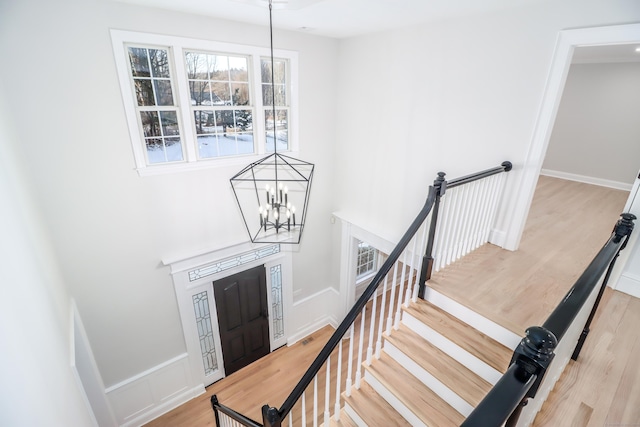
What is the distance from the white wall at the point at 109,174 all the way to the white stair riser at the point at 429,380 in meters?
2.71

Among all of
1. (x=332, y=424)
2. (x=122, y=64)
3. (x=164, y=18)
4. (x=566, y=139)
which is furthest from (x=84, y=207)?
(x=566, y=139)

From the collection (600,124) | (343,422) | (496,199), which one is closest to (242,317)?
(343,422)

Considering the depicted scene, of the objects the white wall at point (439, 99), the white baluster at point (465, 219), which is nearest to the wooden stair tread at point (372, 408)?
the white baluster at point (465, 219)

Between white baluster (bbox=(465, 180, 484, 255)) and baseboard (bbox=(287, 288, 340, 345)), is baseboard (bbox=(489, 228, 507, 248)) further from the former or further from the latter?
baseboard (bbox=(287, 288, 340, 345))

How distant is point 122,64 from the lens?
3.03 meters

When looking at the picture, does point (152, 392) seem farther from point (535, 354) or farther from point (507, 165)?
point (507, 165)

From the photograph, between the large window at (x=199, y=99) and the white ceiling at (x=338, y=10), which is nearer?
the white ceiling at (x=338, y=10)

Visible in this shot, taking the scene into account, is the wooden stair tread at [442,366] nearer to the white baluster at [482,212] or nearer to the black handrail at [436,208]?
the black handrail at [436,208]

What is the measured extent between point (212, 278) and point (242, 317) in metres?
0.99

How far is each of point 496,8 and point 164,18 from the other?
3.28 meters

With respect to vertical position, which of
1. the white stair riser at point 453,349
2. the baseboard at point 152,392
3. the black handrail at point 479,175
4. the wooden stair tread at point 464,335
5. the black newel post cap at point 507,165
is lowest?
the baseboard at point 152,392

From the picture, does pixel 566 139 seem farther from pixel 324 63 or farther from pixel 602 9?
pixel 324 63

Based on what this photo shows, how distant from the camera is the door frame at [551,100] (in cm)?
229

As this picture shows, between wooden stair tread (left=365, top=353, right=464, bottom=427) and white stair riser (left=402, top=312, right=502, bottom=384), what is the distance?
324 millimetres
